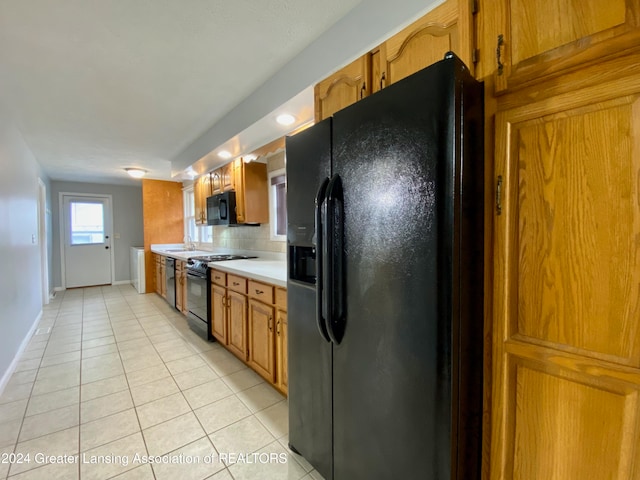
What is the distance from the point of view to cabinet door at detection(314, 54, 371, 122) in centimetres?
134

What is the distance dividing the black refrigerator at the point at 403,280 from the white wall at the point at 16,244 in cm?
284

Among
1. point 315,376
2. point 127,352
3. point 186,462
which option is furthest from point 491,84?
point 127,352

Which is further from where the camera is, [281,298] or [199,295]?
[199,295]

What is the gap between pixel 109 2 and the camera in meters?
1.38

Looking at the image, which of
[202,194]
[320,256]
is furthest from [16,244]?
[320,256]

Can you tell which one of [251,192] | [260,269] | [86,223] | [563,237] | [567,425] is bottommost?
[567,425]

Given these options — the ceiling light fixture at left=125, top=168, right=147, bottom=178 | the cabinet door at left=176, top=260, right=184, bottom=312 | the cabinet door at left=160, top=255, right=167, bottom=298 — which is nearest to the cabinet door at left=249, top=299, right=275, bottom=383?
the cabinet door at left=176, top=260, right=184, bottom=312

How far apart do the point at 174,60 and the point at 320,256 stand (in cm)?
170

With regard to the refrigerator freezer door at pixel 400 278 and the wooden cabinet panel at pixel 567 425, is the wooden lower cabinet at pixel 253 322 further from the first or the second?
the wooden cabinet panel at pixel 567 425

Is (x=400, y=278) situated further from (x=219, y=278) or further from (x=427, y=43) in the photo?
(x=219, y=278)

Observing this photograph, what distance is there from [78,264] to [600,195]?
807 cm

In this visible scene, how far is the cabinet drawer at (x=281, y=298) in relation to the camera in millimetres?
1906

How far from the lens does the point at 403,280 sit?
0.95 m

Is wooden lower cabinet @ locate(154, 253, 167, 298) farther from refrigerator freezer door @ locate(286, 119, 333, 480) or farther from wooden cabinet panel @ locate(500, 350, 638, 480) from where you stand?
wooden cabinet panel @ locate(500, 350, 638, 480)
